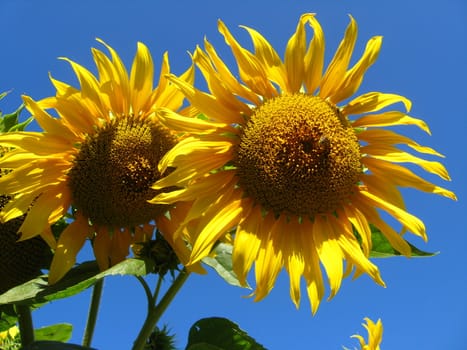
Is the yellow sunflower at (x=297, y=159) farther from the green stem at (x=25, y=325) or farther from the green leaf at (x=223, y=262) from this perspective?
the green stem at (x=25, y=325)

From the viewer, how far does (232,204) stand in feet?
8.42

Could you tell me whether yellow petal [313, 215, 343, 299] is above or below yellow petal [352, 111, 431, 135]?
below

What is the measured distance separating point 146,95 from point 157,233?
27.4 inches

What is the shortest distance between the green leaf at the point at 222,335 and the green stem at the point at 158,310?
211 mm

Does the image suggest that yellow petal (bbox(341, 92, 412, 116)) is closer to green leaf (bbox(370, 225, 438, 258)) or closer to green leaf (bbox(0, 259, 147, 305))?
green leaf (bbox(370, 225, 438, 258))

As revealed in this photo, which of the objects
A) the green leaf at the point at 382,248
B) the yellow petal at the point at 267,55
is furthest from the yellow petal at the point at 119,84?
the green leaf at the point at 382,248

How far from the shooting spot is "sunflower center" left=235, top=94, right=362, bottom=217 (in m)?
2.60

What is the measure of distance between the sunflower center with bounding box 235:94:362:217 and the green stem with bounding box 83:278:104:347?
0.97m

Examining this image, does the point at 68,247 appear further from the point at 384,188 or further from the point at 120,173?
the point at 384,188

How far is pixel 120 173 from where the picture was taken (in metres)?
2.73

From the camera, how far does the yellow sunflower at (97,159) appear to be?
107 inches

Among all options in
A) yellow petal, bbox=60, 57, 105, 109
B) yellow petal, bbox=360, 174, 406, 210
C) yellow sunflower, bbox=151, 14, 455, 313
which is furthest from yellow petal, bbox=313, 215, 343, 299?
yellow petal, bbox=60, 57, 105, 109

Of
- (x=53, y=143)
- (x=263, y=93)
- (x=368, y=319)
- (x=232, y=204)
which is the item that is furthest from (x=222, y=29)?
(x=368, y=319)

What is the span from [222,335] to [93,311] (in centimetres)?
69
